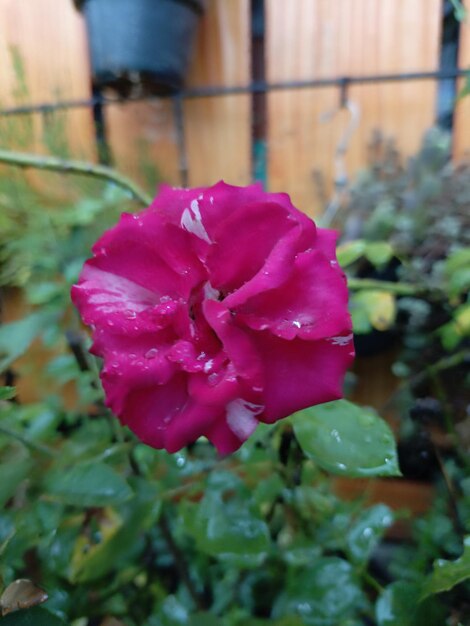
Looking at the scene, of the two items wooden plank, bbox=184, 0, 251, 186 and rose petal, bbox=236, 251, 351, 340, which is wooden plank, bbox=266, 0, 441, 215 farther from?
rose petal, bbox=236, 251, 351, 340

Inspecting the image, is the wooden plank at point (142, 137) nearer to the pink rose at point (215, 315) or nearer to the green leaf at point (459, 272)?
the green leaf at point (459, 272)

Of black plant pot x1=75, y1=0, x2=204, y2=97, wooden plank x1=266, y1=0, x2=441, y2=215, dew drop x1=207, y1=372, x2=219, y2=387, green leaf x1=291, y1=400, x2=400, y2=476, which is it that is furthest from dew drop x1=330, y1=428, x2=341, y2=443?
black plant pot x1=75, y1=0, x2=204, y2=97

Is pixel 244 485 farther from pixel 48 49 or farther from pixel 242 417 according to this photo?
pixel 48 49

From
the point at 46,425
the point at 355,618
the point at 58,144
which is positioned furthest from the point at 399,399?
the point at 58,144

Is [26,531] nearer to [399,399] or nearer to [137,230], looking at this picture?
[137,230]

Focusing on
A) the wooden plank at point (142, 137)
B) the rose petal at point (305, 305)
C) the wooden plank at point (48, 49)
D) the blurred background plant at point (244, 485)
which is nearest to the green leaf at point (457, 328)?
the blurred background plant at point (244, 485)

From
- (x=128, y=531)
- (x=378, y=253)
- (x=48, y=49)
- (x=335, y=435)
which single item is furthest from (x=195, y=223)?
(x=48, y=49)
